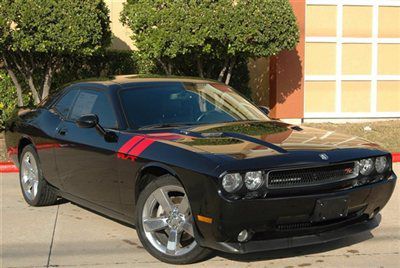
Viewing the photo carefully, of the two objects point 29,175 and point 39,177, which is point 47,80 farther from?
point 39,177

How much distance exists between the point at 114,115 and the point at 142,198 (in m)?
0.98

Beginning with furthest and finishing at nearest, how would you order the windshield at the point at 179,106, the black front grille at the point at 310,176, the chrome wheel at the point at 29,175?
the chrome wheel at the point at 29,175, the windshield at the point at 179,106, the black front grille at the point at 310,176

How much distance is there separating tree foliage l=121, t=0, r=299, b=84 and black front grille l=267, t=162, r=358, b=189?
20.2ft

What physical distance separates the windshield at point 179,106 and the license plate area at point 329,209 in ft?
5.01

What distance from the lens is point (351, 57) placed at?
13.5 meters

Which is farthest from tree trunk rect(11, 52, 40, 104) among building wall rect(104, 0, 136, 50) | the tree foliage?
building wall rect(104, 0, 136, 50)

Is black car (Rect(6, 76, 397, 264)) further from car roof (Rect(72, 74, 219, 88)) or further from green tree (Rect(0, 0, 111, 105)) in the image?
green tree (Rect(0, 0, 111, 105))

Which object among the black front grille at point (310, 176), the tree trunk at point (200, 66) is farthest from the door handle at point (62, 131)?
the tree trunk at point (200, 66)

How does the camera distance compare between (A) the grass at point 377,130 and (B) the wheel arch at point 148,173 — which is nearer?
(B) the wheel arch at point 148,173

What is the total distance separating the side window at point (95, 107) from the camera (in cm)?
539

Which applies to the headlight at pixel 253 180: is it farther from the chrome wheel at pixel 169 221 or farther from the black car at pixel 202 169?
the chrome wheel at pixel 169 221

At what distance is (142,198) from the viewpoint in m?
4.71

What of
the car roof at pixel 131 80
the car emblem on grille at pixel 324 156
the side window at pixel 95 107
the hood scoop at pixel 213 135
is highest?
the car roof at pixel 131 80

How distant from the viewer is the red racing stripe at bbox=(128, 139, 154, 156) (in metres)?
4.73
